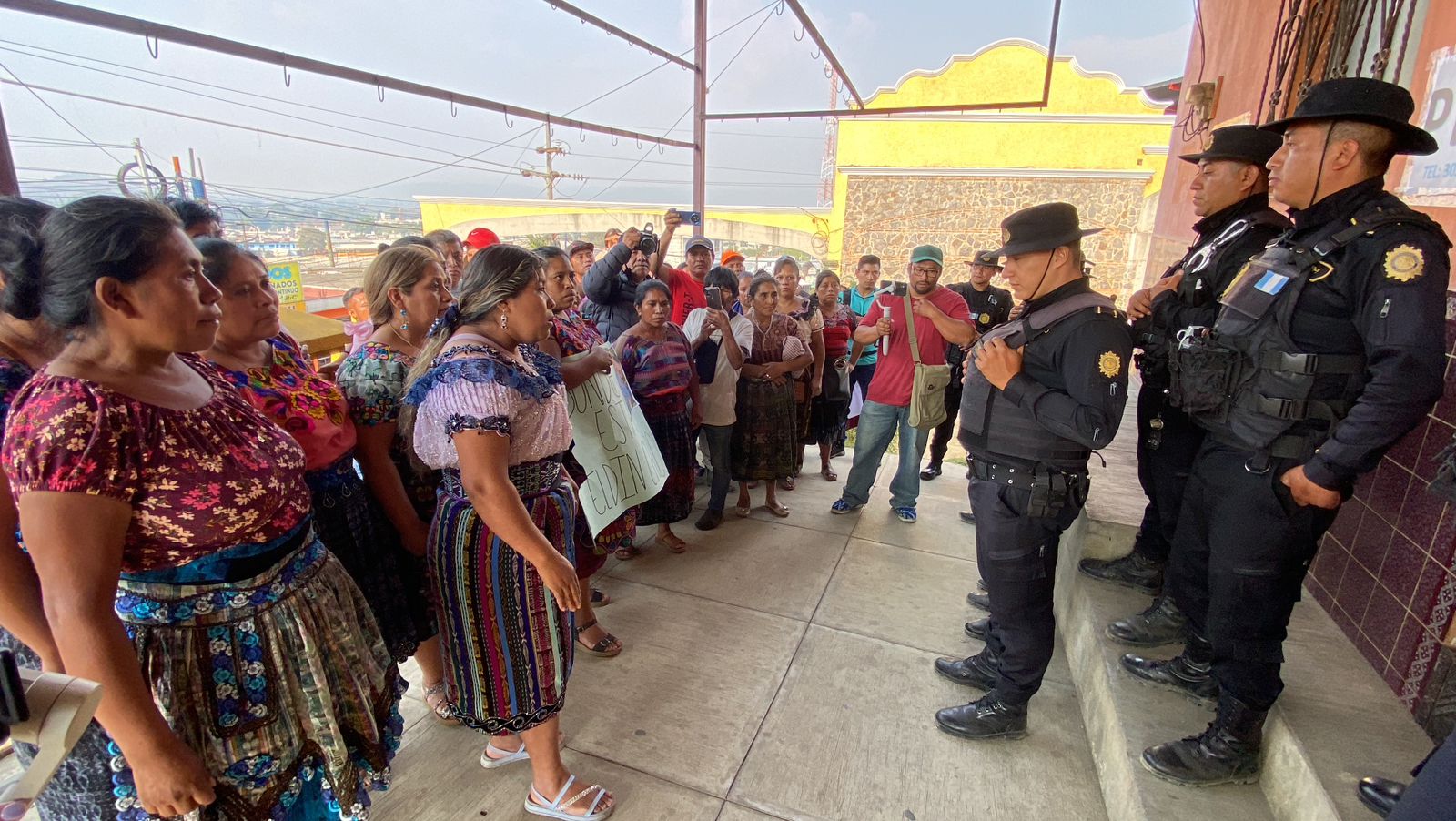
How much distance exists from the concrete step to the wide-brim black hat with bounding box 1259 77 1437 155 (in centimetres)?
157

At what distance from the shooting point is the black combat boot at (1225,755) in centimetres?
180

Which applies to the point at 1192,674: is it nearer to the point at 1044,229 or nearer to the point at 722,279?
the point at 1044,229

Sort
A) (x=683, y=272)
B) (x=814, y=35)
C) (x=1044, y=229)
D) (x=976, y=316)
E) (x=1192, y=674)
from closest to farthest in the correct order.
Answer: (x=1044, y=229), (x=1192, y=674), (x=976, y=316), (x=683, y=272), (x=814, y=35)

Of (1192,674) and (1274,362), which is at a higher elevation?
(1274,362)

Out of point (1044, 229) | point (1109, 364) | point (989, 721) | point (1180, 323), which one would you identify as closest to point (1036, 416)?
point (1109, 364)

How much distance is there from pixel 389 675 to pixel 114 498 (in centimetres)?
88

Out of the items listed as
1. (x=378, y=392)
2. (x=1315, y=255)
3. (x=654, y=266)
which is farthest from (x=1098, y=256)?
(x=378, y=392)

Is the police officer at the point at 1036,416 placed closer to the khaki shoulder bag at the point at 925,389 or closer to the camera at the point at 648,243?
the khaki shoulder bag at the point at 925,389

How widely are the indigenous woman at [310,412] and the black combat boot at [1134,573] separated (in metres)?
2.83

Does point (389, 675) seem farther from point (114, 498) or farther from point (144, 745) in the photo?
point (114, 498)

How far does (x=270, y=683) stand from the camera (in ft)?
4.51

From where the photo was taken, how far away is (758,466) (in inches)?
165

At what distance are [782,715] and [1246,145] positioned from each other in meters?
→ 2.66

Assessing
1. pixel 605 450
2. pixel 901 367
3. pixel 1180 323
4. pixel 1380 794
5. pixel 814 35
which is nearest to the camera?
pixel 1380 794
